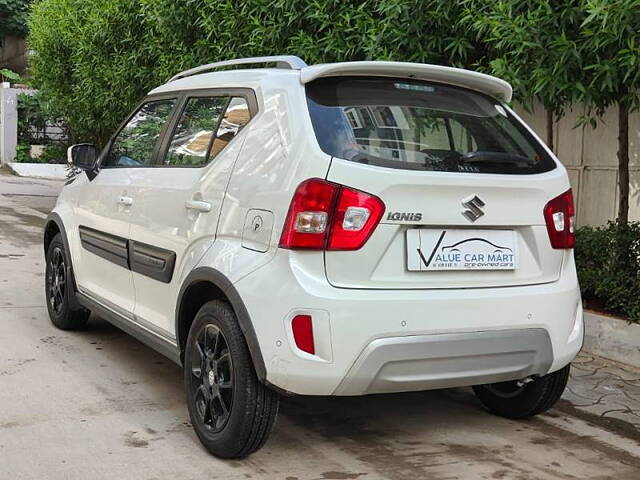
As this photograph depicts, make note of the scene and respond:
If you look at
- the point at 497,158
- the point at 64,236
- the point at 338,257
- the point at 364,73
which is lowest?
the point at 64,236

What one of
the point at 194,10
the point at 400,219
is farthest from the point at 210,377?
the point at 194,10

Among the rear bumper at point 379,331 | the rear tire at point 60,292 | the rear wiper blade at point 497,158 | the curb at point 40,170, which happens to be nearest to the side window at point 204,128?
the rear bumper at point 379,331

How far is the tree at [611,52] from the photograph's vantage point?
4398 mm

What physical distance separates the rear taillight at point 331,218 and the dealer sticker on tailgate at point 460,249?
0.23 metres

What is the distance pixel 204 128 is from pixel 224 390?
4.50 ft

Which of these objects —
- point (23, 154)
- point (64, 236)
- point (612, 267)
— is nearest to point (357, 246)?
point (64, 236)

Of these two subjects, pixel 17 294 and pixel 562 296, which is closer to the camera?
pixel 562 296

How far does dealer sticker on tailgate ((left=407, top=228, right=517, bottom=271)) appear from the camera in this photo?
132 inches

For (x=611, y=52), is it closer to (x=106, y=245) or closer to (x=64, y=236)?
(x=106, y=245)

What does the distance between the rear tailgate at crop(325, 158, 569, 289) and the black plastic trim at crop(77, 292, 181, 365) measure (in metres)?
1.28

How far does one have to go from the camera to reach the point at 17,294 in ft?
23.6

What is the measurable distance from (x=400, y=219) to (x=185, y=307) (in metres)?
1.24

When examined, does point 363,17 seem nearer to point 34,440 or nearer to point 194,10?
point 194,10

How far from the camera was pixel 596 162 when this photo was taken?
23.0 feet
